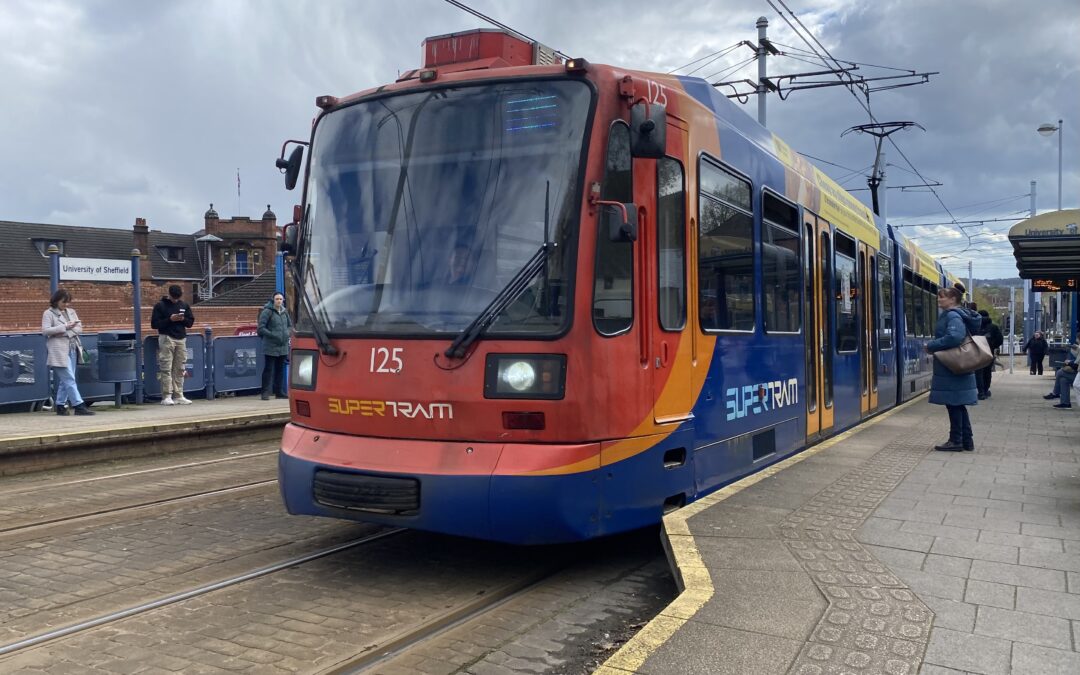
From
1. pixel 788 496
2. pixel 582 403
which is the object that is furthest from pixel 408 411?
pixel 788 496

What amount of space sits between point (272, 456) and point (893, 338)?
9336 mm

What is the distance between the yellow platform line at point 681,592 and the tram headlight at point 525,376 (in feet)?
3.49

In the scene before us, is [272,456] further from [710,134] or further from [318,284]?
[710,134]

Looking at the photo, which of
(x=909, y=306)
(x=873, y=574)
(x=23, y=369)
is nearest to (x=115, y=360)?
(x=23, y=369)

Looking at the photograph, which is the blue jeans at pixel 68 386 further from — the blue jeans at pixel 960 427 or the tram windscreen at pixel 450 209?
the blue jeans at pixel 960 427

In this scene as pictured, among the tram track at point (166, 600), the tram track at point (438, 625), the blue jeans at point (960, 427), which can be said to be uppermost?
the blue jeans at point (960, 427)

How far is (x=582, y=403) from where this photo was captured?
496 centimetres

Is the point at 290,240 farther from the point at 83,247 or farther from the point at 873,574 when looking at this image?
the point at 83,247

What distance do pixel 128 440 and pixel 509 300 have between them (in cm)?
733

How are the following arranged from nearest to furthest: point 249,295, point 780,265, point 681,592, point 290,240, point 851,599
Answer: point 851,599
point 681,592
point 290,240
point 780,265
point 249,295

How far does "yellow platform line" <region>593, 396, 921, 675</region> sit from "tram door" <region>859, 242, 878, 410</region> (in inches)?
208

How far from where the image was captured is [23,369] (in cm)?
1240

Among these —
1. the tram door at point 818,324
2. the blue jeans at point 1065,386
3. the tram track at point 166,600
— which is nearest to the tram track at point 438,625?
the tram track at point 166,600

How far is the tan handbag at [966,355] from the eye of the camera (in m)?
8.39
